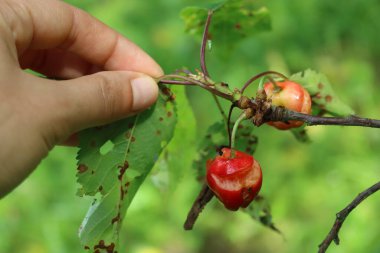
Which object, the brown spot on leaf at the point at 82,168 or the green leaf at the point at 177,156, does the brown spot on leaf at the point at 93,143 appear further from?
the green leaf at the point at 177,156

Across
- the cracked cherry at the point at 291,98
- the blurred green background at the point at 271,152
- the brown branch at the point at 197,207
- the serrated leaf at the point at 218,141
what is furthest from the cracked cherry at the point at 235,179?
the blurred green background at the point at 271,152

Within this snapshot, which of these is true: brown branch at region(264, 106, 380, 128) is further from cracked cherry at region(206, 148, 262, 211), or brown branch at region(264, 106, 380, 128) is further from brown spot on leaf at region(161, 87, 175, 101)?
brown spot on leaf at region(161, 87, 175, 101)

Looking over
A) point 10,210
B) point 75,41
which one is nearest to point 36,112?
point 75,41

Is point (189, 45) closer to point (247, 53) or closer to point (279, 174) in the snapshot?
point (247, 53)

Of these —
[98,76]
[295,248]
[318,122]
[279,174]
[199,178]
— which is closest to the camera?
[318,122]

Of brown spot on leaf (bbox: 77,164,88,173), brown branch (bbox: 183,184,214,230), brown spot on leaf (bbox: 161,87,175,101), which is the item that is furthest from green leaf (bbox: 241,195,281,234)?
brown spot on leaf (bbox: 77,164,88,173)

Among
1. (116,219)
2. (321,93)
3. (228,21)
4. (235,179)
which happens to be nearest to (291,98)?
(321,93)

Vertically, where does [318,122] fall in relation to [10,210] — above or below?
above
